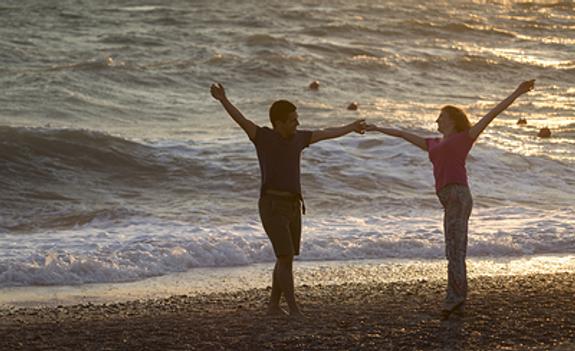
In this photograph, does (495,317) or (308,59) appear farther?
(308,59)

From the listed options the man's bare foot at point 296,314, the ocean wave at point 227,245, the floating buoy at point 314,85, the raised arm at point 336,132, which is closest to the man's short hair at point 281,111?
the raised arm at point 336,132

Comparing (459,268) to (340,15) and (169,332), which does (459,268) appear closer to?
(169,332)

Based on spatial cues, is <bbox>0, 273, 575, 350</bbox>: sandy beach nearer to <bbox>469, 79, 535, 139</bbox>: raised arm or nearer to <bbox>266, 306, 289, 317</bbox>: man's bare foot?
<bbox>266, 306, 289, 317</bbox>: man's bare foot

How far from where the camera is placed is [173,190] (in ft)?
53.8

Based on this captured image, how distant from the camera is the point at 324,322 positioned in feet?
27.5

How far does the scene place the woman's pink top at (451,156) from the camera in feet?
27.4

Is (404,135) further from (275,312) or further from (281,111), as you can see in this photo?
(275,312)

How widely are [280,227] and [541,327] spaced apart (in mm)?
1841

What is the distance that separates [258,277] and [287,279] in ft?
9.17

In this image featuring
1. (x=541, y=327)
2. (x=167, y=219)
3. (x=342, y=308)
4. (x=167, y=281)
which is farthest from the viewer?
(x=167, y=219)

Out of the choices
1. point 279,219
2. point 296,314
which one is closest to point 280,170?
point 279,219

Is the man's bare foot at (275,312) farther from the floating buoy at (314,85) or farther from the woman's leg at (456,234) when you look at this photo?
the floating buoy at (314,85)

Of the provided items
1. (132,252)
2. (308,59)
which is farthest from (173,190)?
(308,59)

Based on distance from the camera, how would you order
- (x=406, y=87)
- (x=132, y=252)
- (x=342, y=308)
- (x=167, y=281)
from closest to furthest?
(x=342, y=308)
(x=167, y=281)
(x=132, y=252)
(x=406, y=87)
